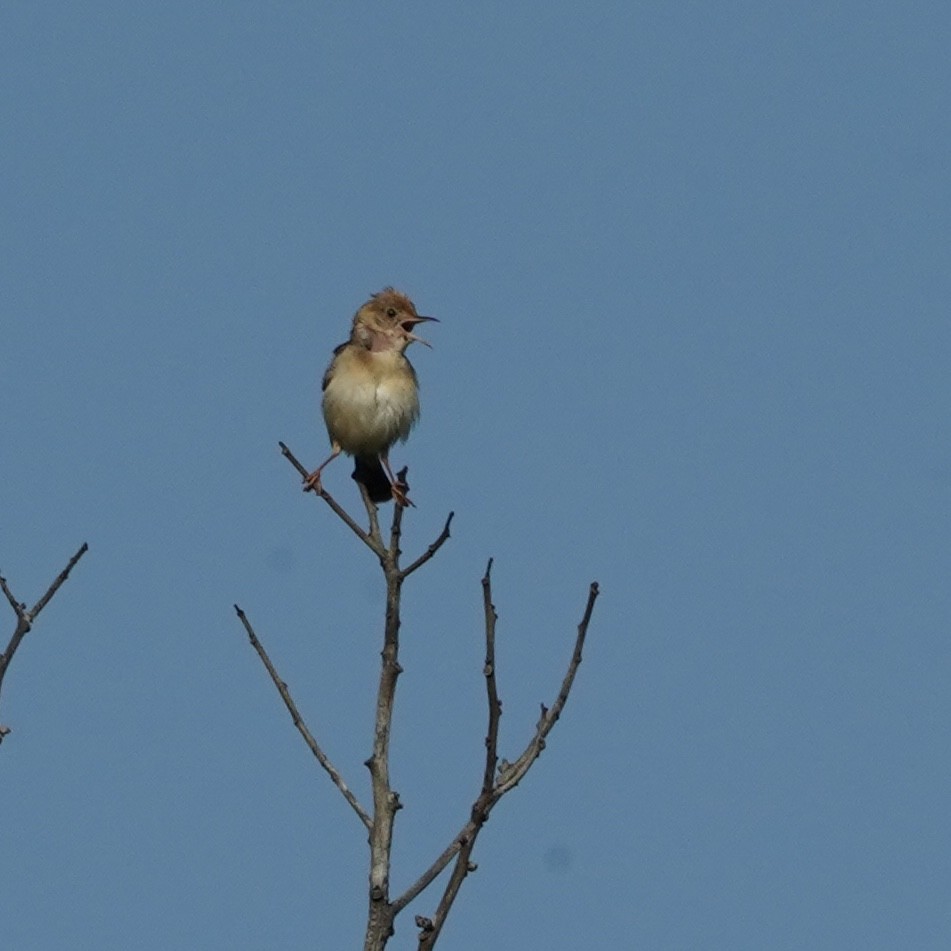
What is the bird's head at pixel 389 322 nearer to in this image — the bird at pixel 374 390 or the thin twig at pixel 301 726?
the bird at pixel 374 390

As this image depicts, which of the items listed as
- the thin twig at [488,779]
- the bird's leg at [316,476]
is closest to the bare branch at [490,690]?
the thin twig at [488,779]

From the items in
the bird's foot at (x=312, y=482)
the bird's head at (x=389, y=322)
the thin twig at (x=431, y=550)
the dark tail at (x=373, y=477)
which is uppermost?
→ the bird's head at (x=389, y=322)

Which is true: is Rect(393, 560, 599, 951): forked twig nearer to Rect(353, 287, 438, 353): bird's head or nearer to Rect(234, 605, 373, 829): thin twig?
Rect(234, 605, 373, 829): thin twig

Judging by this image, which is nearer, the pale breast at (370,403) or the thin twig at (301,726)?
the thin twig at (301,726)

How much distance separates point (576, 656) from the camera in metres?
5.53

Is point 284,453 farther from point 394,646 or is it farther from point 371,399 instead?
point 371,399

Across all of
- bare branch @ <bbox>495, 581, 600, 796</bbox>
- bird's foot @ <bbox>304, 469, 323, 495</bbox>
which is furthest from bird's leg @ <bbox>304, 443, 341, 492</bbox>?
bare branch @ <bbox>495, 581, 600, 796</bbox>

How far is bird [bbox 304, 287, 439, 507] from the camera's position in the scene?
35.9 ft

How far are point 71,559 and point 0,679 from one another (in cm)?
67

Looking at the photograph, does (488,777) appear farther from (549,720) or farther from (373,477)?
(373,477)

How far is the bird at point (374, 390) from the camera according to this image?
10.9 meters

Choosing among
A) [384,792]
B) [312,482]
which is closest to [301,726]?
[384,792]

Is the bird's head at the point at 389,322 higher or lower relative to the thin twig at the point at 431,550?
higher

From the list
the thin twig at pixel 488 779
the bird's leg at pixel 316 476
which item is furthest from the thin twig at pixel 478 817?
the bird's leg at pixel 316 476
